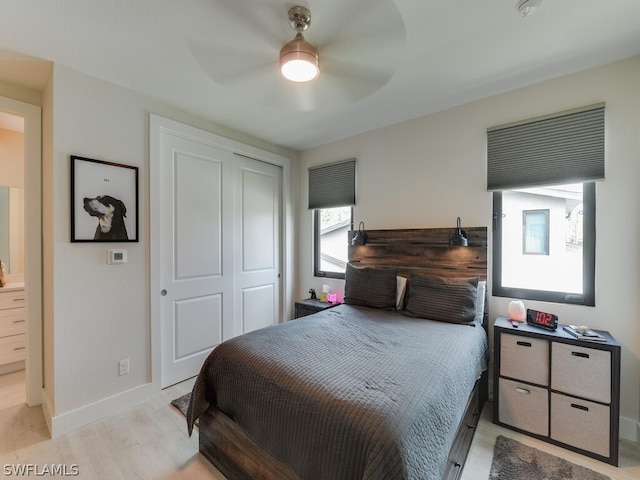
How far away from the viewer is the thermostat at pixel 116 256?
2.17 m

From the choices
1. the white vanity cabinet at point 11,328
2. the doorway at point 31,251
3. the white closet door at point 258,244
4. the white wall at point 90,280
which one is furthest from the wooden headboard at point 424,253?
the white vanity cabinet at point 11,328

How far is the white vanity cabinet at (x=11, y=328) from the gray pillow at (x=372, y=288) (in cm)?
327

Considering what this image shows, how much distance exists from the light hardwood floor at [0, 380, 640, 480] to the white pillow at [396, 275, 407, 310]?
1.03 metres

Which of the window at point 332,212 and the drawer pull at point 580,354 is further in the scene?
the window at point 332,212

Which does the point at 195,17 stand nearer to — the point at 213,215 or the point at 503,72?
the point at 213,215

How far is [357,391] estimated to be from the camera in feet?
3.89

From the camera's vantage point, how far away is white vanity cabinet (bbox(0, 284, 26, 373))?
2752mm

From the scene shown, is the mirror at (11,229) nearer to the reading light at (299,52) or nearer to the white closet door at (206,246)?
the white closet door at (206,246)

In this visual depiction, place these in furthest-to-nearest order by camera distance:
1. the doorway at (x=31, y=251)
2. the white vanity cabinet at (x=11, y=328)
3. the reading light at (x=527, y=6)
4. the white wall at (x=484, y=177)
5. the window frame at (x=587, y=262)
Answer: the white vanity cabinet at (x=11, y=328) → the doorway at (x=31, y=251) → the window frame at (x=587, y=262) → the white wall at (x=484, y=177) → the reading light at (x=527, y=6)

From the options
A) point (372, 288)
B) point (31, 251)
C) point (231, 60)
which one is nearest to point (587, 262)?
point (372, 288)

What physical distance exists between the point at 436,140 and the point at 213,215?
7.82 feet

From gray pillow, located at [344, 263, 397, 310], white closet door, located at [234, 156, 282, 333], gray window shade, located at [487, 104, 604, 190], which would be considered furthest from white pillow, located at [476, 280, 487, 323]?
white closet door, located at [234, 156, 282, 333]

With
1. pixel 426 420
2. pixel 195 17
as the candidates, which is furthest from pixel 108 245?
pixel 426 420

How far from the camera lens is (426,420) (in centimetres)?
111
